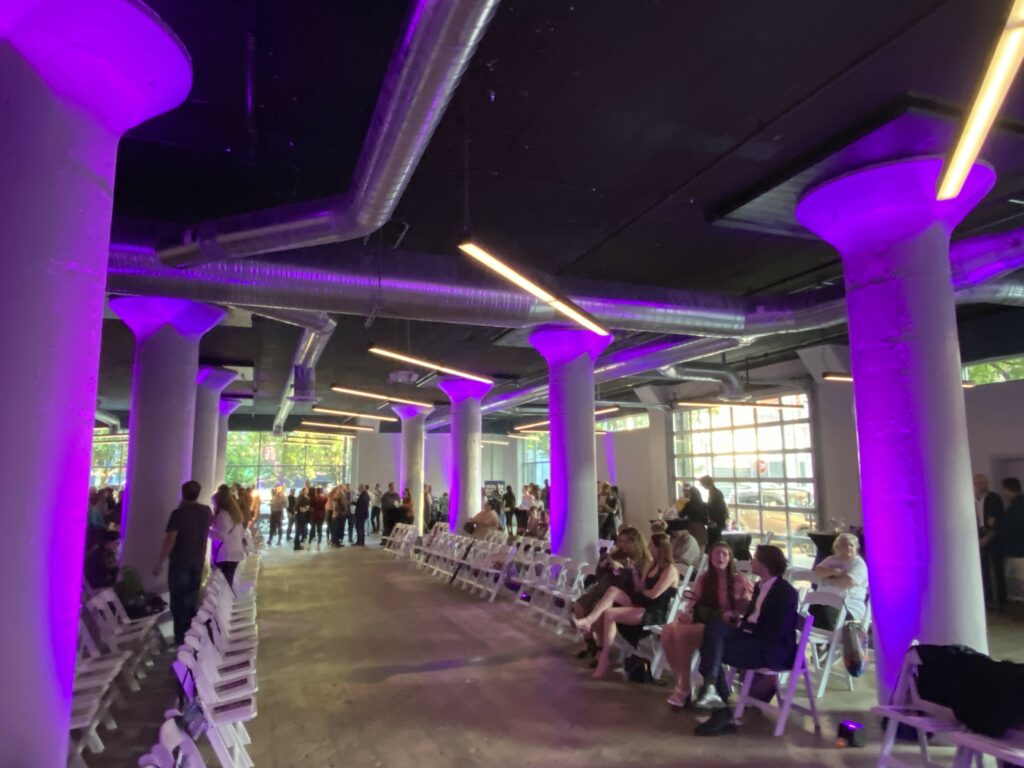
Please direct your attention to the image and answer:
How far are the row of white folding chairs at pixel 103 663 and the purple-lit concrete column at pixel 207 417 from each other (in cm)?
739

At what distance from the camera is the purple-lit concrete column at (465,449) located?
606 inches

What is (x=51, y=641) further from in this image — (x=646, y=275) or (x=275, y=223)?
(x=646, y=275)

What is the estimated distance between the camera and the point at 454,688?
528cm

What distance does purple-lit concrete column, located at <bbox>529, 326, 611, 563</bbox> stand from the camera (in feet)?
31.7

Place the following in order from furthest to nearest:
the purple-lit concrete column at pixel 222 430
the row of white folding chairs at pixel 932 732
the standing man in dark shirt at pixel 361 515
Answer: the purple-lit concrete column at pixel 222 430
the standing man in dark shirt at pixel 361 515
the row of white folding chairs at pixel 932 732

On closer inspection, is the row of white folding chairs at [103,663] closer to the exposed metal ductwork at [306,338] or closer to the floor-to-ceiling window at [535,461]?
the exposed metal ductwork at [306,338]

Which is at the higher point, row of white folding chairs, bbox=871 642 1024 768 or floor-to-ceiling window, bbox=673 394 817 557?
floor-to-ceiling window, bbox=673 394 817 557

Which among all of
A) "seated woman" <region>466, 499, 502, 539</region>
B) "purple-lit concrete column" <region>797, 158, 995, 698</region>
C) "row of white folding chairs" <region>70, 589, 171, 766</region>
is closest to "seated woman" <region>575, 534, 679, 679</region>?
"purple-lit concrete column" <region>797, 158, 995, 698</region>

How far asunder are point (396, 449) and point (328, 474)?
4251 mm

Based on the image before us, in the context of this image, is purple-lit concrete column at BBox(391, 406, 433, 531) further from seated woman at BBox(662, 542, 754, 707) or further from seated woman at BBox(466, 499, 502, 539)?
seated woman at BBox(662, 542, 754, 707)

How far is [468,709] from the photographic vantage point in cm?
482

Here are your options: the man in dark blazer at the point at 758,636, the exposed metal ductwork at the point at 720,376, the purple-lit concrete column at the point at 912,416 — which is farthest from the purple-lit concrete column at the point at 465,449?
the purple-lit concrete column at the point at 912,416

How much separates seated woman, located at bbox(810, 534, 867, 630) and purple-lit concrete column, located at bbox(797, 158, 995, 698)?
0.64 metres

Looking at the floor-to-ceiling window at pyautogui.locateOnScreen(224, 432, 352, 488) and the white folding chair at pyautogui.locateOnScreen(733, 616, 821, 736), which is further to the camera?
the floor-to-ceiling window at pyautogui.locateOnScreen(224, 432, 352, 488)
